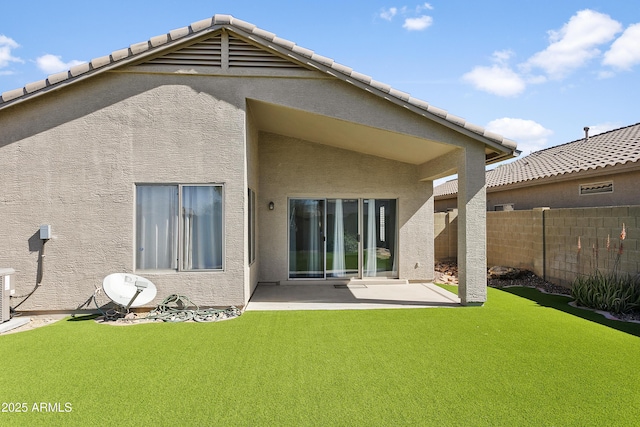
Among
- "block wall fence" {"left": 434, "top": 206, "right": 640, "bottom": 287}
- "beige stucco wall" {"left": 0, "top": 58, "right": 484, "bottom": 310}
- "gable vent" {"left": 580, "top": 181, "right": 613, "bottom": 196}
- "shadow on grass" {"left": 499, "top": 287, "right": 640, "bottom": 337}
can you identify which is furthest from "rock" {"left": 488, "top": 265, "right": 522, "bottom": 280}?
"beige stucco wall" {"left": 0, "top": 58, "right": 484, "bottom": 310}

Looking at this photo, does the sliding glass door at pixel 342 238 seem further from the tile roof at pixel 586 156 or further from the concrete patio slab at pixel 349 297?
the tile roof at pixel 586 156

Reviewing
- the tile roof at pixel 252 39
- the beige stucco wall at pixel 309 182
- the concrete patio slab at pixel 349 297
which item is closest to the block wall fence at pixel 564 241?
the tile roof at pixel 252 39

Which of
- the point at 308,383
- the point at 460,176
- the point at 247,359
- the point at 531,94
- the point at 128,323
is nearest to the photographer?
the point at 308,383

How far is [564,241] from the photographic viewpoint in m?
11.1

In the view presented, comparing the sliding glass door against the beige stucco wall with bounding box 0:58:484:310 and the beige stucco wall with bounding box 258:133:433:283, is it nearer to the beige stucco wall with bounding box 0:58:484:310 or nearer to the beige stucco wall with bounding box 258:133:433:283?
the beige stucco wall with bounding box 258:133:433:283

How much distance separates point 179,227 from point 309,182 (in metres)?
4.67

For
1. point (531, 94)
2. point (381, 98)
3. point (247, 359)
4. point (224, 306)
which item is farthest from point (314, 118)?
point (531, 94)

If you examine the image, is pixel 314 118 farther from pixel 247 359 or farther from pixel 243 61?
pixel 247 359

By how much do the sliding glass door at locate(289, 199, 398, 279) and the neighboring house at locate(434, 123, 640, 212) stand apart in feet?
20.3

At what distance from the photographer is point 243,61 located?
864 cm

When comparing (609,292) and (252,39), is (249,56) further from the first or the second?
(609,292)

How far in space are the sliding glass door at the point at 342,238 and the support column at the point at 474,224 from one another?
12.1 feet

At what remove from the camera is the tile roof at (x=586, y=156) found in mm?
11992

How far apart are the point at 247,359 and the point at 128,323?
3.48 m
